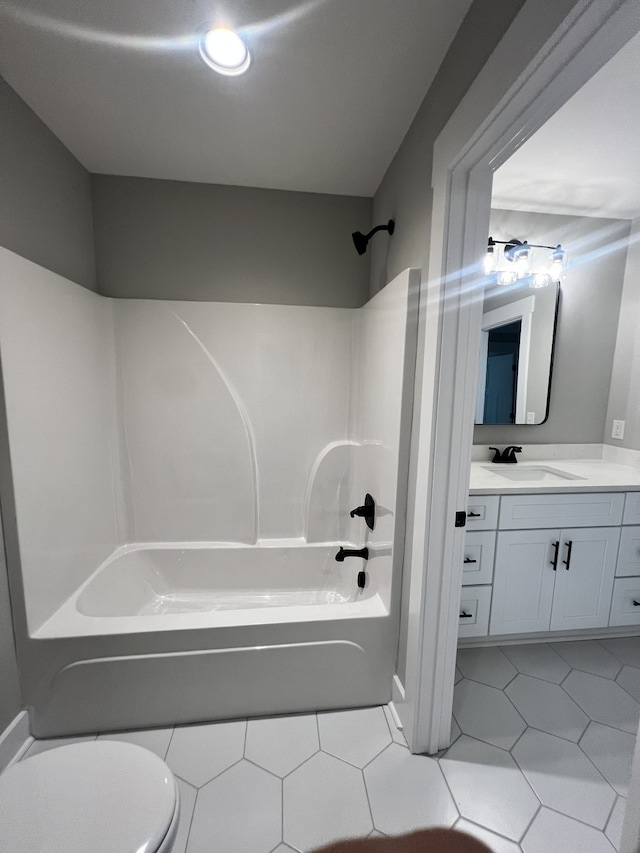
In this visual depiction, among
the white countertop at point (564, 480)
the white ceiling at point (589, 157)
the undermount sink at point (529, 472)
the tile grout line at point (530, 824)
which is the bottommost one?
the tile grout line at point (530, 824)

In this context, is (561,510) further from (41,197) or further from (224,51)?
(41,197)

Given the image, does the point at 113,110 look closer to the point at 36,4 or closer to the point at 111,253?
the point at 36,4

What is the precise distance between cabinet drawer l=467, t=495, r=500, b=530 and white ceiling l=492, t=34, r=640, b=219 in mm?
1616

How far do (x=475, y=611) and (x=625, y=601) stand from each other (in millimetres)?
864

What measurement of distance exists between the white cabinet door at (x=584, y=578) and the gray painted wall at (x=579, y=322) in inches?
26.3

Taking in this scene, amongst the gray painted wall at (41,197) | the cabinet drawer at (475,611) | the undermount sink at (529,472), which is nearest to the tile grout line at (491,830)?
the cabinet drawer at (475,611)

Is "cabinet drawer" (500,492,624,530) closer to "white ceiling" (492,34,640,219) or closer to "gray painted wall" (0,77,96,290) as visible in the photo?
"white ceiling" (492,34,640,219)

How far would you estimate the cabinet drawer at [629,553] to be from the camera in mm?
1879

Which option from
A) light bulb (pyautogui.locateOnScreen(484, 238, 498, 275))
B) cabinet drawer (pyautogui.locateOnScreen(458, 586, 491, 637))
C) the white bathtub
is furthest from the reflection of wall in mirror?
the white bathtub

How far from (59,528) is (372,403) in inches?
58.3

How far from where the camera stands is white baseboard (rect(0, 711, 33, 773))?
1.27m

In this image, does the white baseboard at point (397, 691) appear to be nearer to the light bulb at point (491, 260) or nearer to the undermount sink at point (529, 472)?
the undermount sink at point (529, 472)

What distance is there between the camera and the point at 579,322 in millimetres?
2275

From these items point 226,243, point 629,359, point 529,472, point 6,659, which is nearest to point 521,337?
point 629,359
